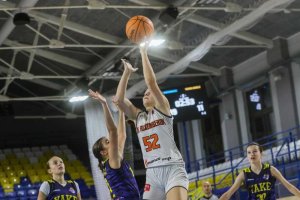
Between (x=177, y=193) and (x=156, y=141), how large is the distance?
0.63 m

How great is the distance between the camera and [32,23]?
719 inches

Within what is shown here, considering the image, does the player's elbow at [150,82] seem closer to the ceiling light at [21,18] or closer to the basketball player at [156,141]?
the basketball player at [156,141]

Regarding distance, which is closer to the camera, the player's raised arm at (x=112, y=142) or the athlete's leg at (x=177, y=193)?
the athlete's leg at (x=177, y=193)

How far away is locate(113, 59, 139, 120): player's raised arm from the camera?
6.20 m

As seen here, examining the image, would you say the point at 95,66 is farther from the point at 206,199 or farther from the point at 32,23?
the point at 206,199

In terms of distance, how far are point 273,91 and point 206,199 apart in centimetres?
792

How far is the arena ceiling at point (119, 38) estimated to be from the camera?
15922 mm

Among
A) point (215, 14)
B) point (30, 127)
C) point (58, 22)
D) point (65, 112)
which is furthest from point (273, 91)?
point (30, 127)

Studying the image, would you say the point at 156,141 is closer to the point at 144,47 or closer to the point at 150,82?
the point at 150,82

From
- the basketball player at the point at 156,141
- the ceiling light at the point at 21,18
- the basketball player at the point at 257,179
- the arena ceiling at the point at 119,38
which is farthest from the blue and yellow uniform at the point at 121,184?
the ceiling light at the point at 21,18

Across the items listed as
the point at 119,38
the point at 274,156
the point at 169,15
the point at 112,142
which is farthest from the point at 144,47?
the point at 119,38

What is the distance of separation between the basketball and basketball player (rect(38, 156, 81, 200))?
1893mm

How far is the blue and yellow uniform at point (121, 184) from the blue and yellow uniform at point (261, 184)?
2134mm

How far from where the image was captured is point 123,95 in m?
6.27
